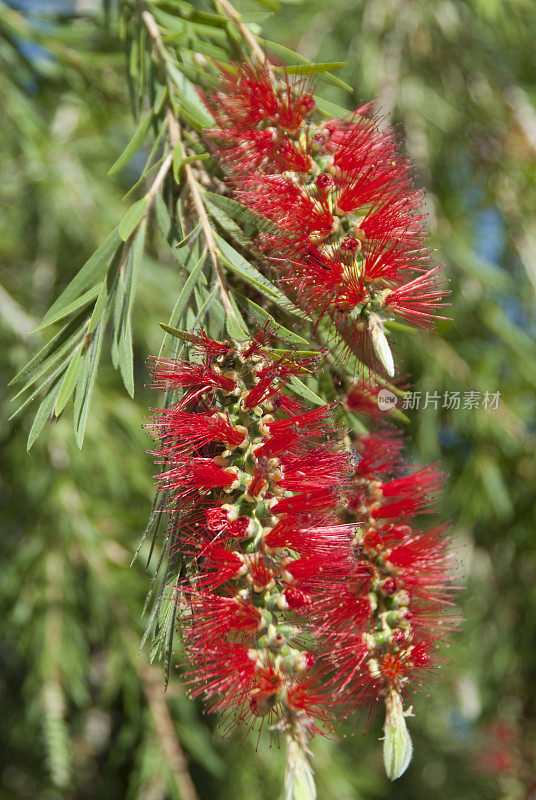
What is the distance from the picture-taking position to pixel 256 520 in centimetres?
52

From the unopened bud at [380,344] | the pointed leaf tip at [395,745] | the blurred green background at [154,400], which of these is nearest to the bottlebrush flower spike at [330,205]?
the unopened bud at [380,344]

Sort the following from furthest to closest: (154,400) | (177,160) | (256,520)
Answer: (154,400) < (177,160) < (256,520)

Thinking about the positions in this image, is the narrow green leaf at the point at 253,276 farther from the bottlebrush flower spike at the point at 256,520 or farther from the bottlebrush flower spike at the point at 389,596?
the bottlebrush flower spike at the point at 389,596

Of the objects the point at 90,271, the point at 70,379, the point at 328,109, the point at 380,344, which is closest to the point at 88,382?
the point at 70,379

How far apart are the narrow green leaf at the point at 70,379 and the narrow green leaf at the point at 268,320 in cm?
14

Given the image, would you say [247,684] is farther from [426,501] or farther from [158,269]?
[158,269]

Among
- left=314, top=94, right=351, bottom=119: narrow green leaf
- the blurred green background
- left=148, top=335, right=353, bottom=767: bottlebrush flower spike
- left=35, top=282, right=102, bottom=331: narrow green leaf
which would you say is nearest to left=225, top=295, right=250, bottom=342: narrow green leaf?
left=148, top=335, right=353, bottom=767: bottlebrush flower spike

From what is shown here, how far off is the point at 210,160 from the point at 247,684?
466 millimetres

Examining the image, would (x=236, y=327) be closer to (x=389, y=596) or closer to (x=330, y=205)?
(x=330, y=205)

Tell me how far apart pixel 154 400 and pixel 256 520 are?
683mm

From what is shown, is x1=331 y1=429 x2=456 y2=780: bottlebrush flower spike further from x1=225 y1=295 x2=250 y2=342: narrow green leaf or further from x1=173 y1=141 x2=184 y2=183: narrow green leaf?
x1=173 y1=141 x2=184 y2=183: narrow green leaf

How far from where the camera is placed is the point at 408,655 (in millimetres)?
589

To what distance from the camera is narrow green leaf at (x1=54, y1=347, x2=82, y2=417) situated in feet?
1.85

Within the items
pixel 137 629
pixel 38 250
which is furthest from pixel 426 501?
pixel 38 250
